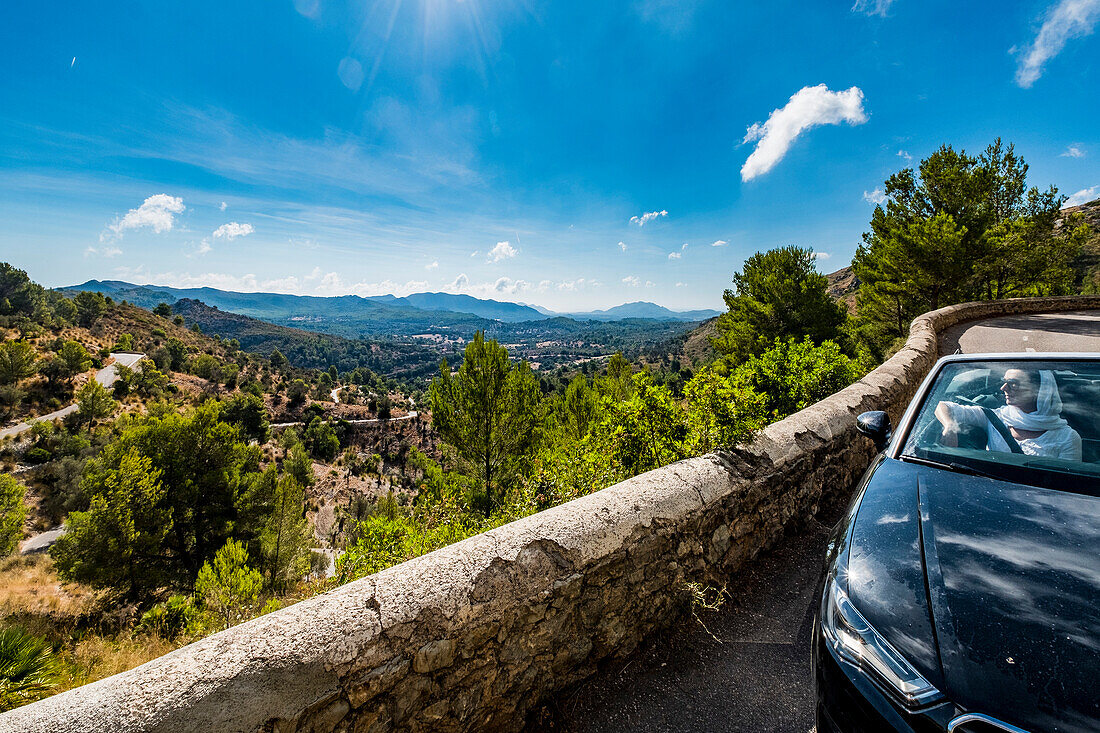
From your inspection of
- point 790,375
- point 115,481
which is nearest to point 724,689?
point 790,375

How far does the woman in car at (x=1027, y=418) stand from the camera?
2195mm

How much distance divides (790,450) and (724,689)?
76.2 inches

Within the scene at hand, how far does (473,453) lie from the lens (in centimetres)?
1042

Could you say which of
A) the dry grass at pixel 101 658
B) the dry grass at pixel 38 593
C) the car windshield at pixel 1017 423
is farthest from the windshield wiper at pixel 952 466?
the dry grass at pixel 38 593

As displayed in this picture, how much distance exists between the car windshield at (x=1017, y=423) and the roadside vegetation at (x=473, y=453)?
116 centimetres

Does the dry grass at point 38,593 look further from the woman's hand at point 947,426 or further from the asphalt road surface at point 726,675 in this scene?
the woman's hand at point 947,426

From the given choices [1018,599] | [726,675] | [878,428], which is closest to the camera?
[1018,599]

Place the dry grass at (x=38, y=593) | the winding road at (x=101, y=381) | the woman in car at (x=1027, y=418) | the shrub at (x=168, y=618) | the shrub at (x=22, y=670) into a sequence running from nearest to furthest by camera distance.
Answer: the woman in car at (x=1027, y=418) < the shrub at (x=22, y=670) < the shrub at (x=168, y=618) < the dry grass at (x=38, y=593) < the winding road at (x=101, y=381)

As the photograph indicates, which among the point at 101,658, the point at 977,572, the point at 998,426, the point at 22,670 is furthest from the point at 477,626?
the point at 101,658

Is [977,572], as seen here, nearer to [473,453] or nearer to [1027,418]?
[1027,418]

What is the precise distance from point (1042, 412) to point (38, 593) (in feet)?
84.7

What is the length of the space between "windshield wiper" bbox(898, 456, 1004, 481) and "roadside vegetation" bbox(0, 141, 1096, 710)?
1062 mm

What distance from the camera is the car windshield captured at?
6.81 feet

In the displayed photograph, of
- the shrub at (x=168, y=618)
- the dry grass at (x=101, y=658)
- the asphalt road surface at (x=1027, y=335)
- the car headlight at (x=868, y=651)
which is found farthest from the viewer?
the shrub at (x=168, y=618)
